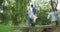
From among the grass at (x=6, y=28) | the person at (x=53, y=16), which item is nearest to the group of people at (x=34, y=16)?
the person at (x=53, y=16)

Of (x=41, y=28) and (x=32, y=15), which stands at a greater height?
(x=32, y=15)

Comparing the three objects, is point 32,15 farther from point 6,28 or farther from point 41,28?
point 6,28

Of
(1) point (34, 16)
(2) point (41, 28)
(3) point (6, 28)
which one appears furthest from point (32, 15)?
(3) point (6, 28)

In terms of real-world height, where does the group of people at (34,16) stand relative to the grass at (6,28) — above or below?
above

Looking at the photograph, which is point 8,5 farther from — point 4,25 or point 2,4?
point 4,25

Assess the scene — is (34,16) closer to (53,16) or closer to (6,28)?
(53,16)

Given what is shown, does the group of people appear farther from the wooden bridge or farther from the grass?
the grass

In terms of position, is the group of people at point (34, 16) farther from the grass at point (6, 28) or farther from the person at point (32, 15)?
the grass at point (6, 28)

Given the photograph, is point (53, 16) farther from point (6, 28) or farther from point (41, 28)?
point (6, 28)

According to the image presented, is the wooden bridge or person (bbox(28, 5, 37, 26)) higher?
person (bbox(28, 5, 37, 26))

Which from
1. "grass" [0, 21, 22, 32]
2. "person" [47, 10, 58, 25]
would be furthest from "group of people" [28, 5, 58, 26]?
"grass" [0, 21, 22, 32]

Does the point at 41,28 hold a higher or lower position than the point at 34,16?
lower

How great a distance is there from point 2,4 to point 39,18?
1.21ft

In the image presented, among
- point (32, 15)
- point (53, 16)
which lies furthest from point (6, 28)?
point (53, 16)
